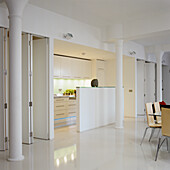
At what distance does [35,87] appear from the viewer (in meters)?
5.99

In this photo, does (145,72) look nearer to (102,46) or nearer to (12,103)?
(102,46)

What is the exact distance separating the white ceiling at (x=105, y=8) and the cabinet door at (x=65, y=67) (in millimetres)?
2470

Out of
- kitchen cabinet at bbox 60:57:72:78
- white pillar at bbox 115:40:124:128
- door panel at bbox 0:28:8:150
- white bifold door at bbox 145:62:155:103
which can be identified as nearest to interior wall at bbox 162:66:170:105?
white bifold door at bbox 145:62:155:103

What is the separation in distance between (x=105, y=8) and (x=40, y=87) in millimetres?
2582

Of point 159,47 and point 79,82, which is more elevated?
point 159,47

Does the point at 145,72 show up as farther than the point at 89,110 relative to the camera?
Yes

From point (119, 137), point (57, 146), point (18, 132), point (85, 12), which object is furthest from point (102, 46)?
point (18, 132)

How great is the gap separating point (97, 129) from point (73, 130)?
29.9 inches

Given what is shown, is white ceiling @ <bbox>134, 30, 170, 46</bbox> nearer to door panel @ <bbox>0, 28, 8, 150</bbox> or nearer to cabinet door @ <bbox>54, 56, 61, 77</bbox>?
cabinet door @ <bbox>54, 56, 61, 77</bbox>

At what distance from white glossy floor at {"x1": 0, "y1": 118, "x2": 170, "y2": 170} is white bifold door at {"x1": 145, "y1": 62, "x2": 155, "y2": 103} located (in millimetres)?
5340

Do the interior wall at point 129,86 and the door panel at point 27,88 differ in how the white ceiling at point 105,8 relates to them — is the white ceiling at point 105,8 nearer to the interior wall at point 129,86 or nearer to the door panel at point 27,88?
the door panel at point 27,88

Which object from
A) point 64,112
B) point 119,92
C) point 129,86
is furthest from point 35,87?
point 129,86

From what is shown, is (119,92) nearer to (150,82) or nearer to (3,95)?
(3,95)

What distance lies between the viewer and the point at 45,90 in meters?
5.79
